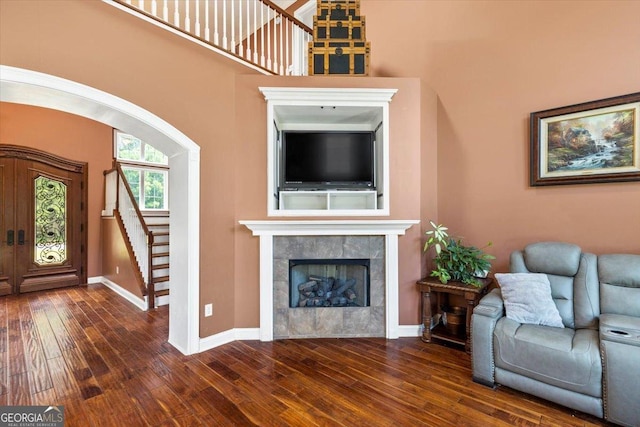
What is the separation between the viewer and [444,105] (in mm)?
3404

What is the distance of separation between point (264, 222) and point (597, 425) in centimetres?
293

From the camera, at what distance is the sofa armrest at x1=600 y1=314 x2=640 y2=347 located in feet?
5.71

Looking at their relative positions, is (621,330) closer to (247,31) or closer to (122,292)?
(247,31)

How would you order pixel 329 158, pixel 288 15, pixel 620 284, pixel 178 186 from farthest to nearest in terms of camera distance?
1. pixel 288 15
2. pixel 329 158
3. pixel 178 186
4. pixel 620 284

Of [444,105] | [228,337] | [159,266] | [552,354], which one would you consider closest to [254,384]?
[228,337]

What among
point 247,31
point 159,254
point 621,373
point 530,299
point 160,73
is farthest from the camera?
point 159,254

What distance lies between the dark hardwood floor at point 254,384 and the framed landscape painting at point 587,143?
1.99 m

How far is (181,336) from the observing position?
281cm

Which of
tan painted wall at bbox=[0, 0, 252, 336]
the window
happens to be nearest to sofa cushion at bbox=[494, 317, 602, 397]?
tan painted wall at bbox=[0, 0, 252, 336]

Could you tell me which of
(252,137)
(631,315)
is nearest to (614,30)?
(631,315)

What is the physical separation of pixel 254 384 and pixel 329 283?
1.38 m

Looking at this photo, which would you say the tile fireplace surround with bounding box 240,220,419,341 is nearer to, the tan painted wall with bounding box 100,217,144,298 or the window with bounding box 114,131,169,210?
the tan painted wall with bounding box 100,217,144,298

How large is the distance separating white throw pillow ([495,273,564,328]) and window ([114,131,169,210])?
21.3 feet

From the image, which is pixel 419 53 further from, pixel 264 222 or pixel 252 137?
pixel 264 222
